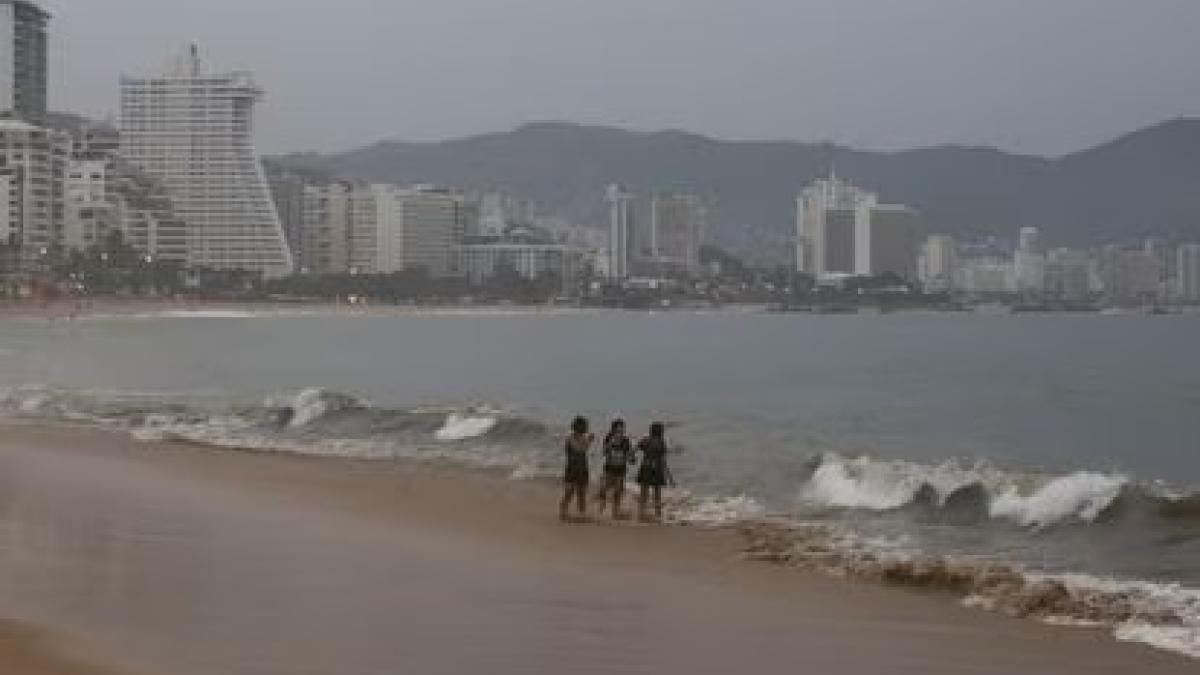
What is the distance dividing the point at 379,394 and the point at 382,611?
1498 inches

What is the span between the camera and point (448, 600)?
1330cm

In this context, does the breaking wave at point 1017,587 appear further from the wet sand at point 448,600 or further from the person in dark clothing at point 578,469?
the person in dark clothing at point 578,469

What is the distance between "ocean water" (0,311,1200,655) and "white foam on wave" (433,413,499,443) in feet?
0.23

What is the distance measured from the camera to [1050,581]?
46.3ft

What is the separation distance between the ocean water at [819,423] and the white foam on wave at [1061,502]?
0.04 m

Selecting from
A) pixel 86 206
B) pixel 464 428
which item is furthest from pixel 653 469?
pixel 86 206

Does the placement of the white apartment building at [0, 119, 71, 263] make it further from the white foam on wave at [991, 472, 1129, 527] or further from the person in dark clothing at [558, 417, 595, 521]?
the white foam on wave at [991, 472, 1129, 527]

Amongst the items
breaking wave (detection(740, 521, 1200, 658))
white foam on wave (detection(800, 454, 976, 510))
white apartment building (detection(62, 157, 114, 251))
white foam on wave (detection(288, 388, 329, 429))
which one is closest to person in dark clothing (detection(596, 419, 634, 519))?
breaking wave (detection(740, 521, 1200, 658))

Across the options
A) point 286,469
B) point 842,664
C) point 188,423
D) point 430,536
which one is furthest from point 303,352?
point 842,664

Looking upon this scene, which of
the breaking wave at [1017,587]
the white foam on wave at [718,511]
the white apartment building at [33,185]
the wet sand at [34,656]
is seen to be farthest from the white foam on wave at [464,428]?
the white apartment building at [33,185]

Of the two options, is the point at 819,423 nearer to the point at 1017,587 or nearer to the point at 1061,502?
the point at 1061,502

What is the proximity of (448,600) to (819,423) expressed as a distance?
27703mm

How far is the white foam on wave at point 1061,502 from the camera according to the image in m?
20.1

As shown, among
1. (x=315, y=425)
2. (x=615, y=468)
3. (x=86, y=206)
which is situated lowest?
(x=315, y=425)
